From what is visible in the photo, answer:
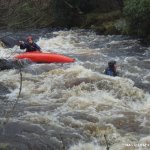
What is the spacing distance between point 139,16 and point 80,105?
307 inches

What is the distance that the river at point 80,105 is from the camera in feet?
23.3

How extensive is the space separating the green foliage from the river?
1.25 m

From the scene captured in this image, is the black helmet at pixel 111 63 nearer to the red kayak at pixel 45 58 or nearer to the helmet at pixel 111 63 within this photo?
the helmet at pixel 111 63

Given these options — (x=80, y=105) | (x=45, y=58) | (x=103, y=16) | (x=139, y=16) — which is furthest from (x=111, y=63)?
(x=103, y=16)

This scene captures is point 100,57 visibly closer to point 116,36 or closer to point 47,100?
point 116,36

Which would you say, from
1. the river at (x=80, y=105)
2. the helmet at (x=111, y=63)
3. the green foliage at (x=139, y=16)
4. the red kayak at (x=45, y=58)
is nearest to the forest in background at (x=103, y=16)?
the green foliage at (x=139, y=16)

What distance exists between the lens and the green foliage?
1575 cm

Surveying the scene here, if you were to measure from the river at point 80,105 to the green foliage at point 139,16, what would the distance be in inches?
49.4

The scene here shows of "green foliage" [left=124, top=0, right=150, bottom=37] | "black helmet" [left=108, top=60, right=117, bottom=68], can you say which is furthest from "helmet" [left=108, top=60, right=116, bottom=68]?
"green foliage" [left=124, top=0, right=150, bottom=37]

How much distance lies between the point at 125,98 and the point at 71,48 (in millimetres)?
7221

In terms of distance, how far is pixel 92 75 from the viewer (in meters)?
11.4

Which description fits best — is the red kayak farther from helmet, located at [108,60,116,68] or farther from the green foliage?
the green foliage

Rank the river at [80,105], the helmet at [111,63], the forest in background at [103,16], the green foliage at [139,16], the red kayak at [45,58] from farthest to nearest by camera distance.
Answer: the forest in background at [103,16], the green foliage at [139,16], the red kayak at [45,58], the helmet at [111,63], the river at [80,105]

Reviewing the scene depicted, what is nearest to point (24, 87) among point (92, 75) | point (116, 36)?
point (92, 75)
